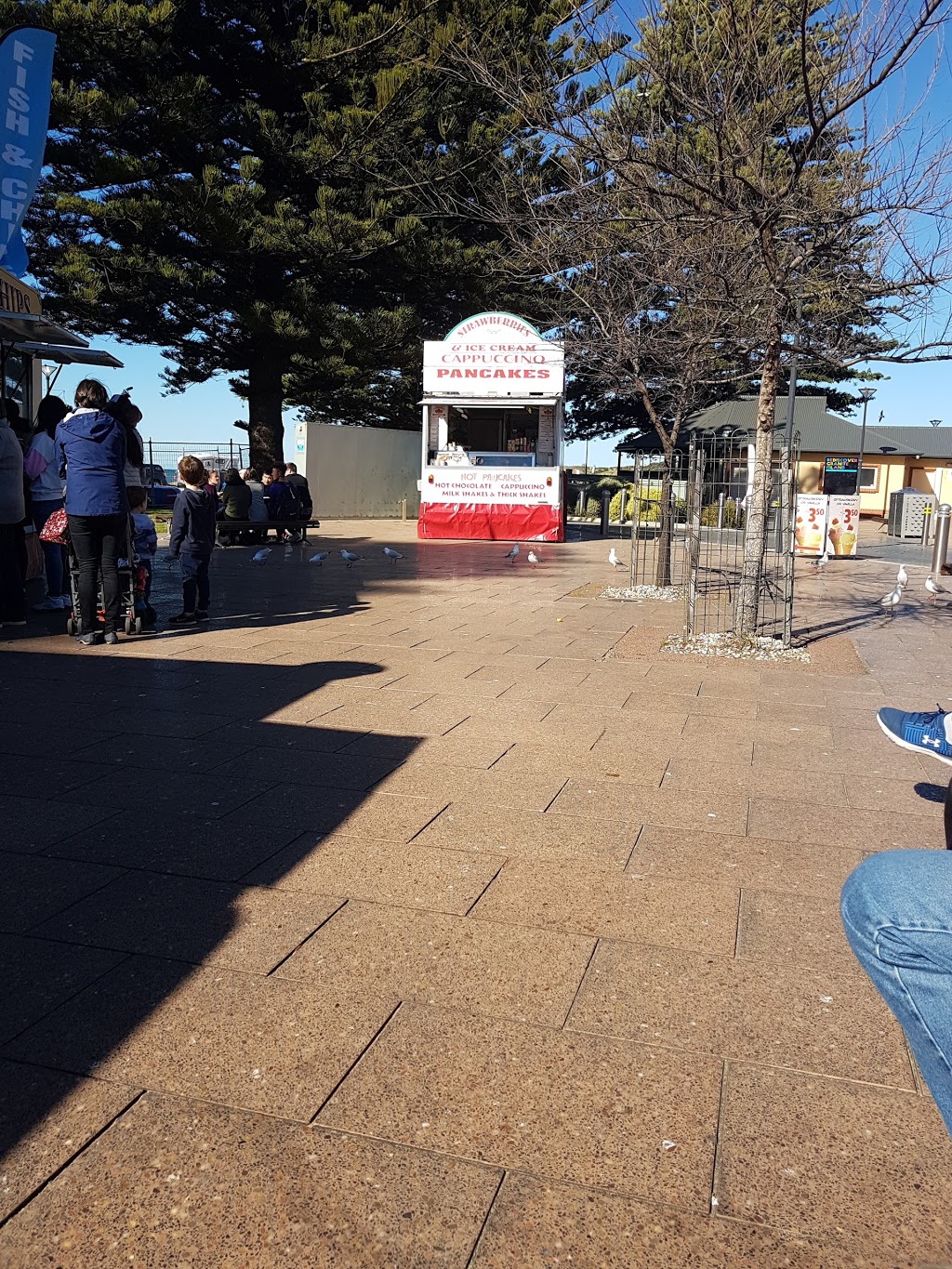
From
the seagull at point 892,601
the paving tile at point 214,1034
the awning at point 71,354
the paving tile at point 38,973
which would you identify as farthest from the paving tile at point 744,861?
the awning at point 71,354

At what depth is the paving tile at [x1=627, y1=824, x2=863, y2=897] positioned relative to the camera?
12.0 ft

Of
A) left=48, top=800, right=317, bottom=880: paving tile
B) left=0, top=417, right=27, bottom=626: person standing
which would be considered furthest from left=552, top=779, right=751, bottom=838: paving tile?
left=0, top=417, right=27, bottom=626: person standing

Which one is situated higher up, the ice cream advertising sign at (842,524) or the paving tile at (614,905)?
the ice cream advertising sign at (842,524)

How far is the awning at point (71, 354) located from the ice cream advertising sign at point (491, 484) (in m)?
8.31

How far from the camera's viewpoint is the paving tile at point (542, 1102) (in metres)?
2.17

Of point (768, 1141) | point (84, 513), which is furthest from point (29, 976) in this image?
point (84, 513)

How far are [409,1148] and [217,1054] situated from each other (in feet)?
1.94

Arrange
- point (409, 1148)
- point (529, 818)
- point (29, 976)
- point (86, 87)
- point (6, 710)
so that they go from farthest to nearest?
point (86, 87) < point (6, 710) < point (529, 818) < point (29, 976) < point (409, 1148)

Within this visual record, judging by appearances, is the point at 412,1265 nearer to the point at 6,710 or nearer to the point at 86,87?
the point at 6,710

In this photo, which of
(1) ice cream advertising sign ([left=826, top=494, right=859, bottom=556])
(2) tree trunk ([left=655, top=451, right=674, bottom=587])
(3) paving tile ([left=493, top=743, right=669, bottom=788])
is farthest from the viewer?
(1) ice cream advertising sign ([left=826, top=494, right=859, bottom=556])

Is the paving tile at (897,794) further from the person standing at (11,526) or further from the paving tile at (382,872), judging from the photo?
the person standing at (11,526)

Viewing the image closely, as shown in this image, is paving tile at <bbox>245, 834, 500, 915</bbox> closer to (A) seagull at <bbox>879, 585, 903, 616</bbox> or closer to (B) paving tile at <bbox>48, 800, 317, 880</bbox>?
(B) paving tile at <bbox>48, 800, 317, 880</bbox>

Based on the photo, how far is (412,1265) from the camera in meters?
1.89

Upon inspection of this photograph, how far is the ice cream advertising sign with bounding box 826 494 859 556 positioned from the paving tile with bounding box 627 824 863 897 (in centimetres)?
1568
